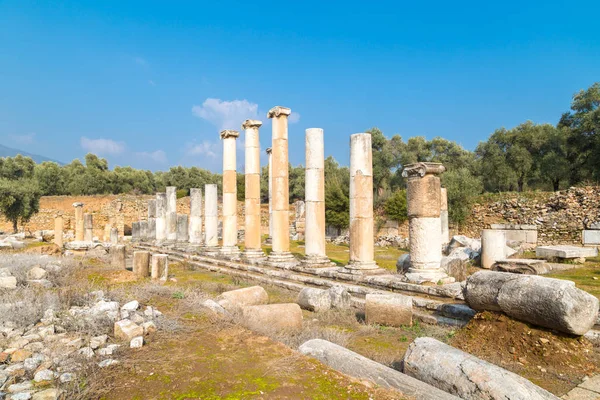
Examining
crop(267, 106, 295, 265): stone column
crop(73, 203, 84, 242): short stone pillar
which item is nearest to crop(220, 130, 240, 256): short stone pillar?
crop(267, 106, 295, 265): stone column

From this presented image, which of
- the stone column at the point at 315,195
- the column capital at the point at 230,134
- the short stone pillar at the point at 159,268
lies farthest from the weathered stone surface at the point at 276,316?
the column capital at the point at 230,134

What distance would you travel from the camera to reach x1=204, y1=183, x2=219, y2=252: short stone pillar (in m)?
19.2

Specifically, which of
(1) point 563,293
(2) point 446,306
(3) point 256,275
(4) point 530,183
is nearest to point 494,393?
(1) point 563,293

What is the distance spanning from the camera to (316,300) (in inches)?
344

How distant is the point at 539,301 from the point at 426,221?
436 cm

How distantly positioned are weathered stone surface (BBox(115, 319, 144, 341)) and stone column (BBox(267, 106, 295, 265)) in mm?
8789

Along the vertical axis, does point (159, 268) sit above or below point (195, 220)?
below

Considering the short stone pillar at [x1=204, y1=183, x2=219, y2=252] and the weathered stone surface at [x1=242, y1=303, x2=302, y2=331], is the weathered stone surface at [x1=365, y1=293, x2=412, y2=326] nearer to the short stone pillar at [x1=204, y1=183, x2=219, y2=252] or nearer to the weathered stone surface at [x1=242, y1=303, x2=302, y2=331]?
the weathered stone surface at [x1=242, y1=303, x2=302, y2=331]

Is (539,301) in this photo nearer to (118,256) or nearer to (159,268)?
(159,268)

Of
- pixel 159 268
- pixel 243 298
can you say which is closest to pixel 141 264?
pixel 159 268

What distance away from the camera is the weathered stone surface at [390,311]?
7.52 m

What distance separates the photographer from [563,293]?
17.5 ft

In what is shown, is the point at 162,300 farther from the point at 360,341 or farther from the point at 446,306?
the point at 446,306

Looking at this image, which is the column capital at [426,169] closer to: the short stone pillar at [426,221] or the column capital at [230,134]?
the short stone pillar at [426,221]
